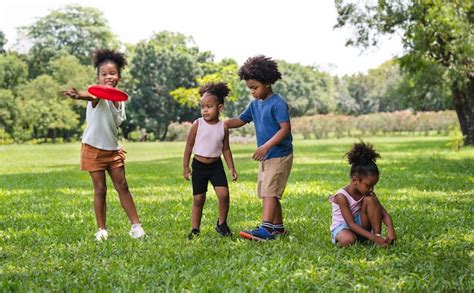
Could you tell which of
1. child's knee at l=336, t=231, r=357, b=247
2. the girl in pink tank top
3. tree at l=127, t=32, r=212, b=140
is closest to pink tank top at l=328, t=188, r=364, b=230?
the girl in pink tank top

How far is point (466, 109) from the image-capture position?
25.5 m

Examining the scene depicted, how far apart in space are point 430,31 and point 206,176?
40.0 feet

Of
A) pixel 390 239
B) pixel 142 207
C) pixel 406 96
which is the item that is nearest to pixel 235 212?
pixel 142 207

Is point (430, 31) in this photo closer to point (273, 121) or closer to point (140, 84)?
point (273, 121)

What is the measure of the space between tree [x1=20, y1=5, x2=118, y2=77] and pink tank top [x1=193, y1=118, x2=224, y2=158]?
55.0m

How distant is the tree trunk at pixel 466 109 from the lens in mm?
24712

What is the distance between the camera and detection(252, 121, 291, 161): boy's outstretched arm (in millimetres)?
5289

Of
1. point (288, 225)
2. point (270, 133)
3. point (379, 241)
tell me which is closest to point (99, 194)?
point (270, 133)

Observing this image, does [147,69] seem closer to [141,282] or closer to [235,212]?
[235,212]

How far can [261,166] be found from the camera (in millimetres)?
5625

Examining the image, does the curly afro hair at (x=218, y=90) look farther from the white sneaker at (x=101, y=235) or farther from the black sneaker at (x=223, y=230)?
the white sneaker at (x=101, y=235)

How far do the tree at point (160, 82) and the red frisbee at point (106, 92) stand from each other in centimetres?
4794

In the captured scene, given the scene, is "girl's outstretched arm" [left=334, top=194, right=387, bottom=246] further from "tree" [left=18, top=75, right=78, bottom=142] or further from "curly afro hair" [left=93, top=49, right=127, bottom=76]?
"tree" [left=18, top=75, right=78, bottom=142]

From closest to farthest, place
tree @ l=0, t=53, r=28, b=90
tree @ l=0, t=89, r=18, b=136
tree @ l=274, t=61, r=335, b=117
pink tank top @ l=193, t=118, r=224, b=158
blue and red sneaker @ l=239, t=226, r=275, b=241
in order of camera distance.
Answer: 1. blue and red sneaker @ l=239, t=226, r=275, b=241
2. pink tank top @ l=193, t=118, r=224, b=158
3. tree @ l=0, t=89, r=18, b=136
4. tree @ l=0, t=53, r=28, b=90
5. tree @ l=274, t=61, r=335, b=117
